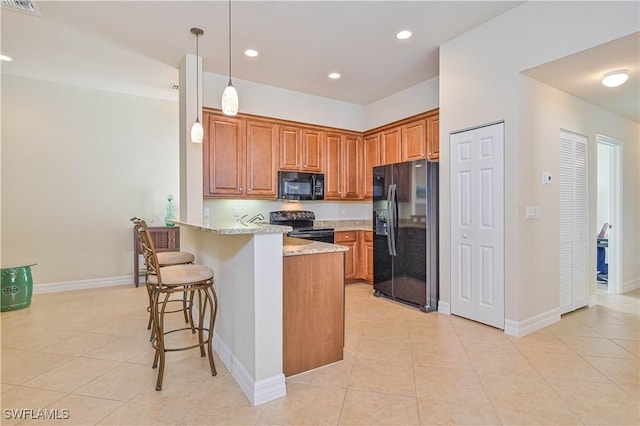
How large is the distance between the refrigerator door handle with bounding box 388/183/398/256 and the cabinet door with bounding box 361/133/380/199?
1.25 meters

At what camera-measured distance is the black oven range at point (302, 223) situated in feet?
15.1

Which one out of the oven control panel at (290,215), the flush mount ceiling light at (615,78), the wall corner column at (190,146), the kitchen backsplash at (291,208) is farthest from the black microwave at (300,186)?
the flush mount ceiling light at (615,78)

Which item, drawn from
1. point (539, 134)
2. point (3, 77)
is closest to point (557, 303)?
point (539, 134)

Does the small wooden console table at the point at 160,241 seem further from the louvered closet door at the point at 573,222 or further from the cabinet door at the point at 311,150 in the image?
the louvered closet door at the point at 573,222

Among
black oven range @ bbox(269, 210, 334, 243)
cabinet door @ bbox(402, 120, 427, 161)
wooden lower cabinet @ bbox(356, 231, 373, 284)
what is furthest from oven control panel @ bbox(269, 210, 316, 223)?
cabinet door @ bbox(402, 120, 427, 161)

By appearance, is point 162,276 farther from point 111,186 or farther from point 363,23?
point 111,186

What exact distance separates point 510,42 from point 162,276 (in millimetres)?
3538

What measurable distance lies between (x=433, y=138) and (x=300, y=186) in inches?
77.3

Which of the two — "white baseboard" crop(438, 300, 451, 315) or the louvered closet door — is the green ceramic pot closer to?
"white baseboard" crop(438, 300, 451, 315)

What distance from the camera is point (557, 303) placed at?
336cm

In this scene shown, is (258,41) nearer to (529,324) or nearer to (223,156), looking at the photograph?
(223,156)

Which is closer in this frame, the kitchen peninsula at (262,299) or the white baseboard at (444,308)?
the kitchen peninsula at (262,299)

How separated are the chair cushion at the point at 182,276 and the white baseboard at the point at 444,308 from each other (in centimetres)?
258

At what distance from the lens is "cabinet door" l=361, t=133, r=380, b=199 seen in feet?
17.3
